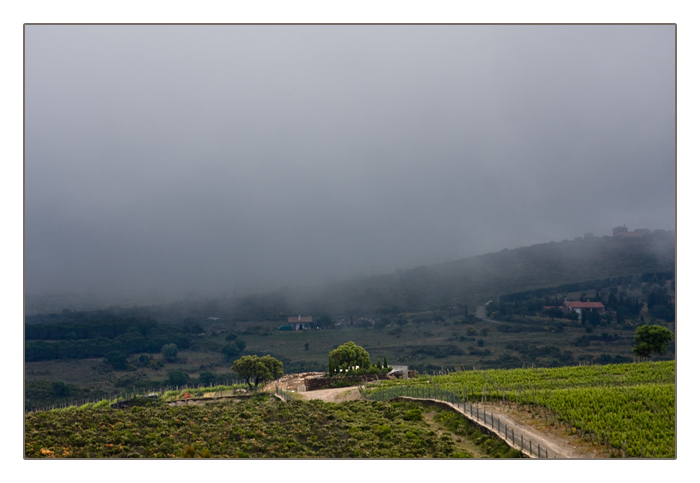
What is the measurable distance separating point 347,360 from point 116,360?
62.2m

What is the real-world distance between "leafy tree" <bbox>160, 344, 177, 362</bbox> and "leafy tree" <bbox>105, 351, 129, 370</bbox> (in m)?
7.55

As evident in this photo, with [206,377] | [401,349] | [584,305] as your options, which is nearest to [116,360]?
[206,377]

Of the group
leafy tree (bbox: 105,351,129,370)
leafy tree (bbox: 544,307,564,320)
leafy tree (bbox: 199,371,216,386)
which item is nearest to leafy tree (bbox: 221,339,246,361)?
leafy tree (bbox: 199,371,216,386)

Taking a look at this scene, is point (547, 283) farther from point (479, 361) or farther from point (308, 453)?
point (308, 453)

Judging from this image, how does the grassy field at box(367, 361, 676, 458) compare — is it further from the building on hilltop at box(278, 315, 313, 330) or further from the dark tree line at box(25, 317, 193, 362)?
the building on hilltop at box(278, 315, 313, 330)

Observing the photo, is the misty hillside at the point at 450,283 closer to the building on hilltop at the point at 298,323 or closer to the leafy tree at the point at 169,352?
the building on hilltop at the point at 298,323

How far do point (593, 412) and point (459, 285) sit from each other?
95965mm

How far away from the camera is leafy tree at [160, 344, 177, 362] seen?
86.3 metres

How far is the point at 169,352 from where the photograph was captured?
86.9 m

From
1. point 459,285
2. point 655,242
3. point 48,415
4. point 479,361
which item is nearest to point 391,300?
point 459,285

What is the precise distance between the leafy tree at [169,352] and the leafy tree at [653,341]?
80556 mm

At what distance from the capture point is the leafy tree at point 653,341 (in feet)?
99.1

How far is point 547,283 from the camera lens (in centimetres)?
10281

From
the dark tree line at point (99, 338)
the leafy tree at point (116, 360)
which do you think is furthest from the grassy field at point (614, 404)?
the dark tree line at point (99, 338)
